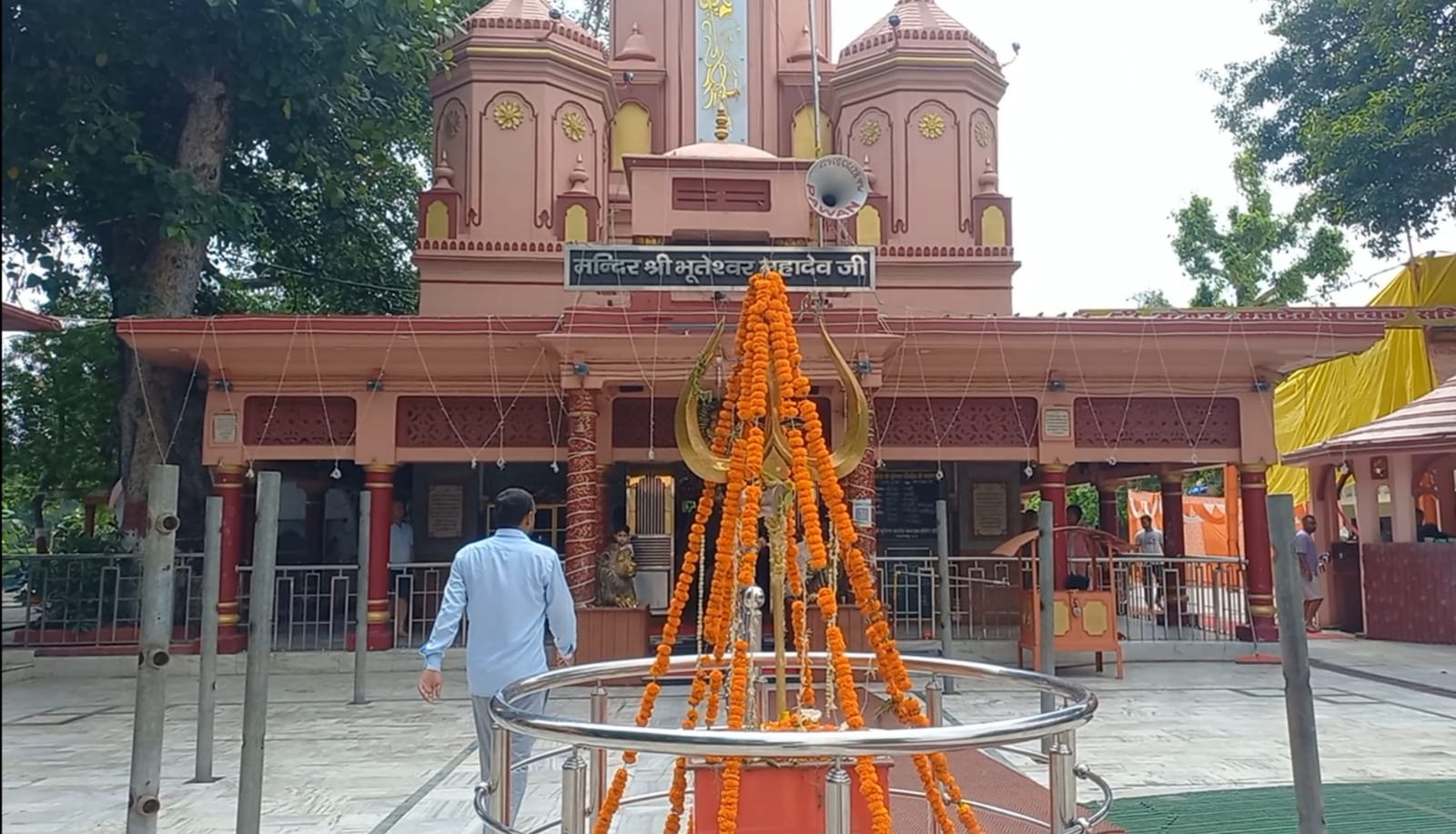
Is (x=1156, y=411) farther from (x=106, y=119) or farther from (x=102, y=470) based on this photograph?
(x=102, y=470)

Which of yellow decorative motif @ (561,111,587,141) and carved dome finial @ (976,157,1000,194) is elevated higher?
yellow decorative motif @ (561,111,587,141)

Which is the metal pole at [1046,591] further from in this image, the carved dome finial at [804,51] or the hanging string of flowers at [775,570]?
the carved dome finial at [804,51]

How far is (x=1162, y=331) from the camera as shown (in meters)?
11.5

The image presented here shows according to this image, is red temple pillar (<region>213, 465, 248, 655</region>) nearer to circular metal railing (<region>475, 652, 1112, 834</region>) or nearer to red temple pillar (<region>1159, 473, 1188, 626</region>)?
circular metal railing (<region>475, 652, 1112, 834</region>)

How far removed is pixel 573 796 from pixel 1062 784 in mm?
1399

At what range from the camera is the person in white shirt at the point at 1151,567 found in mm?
12344

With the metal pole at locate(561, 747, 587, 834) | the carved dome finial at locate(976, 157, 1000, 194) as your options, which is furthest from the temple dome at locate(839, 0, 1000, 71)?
the metal pole at locate(561, 747, 587, 834)

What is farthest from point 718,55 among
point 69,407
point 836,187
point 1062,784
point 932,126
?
point 1062,784

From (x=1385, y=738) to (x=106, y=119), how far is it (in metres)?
14.0

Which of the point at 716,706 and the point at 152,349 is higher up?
the point at 152,349

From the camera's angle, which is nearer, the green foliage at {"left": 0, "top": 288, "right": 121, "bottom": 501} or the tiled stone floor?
the tiled stone floor

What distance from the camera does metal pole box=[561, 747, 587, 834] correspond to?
9.72 ft

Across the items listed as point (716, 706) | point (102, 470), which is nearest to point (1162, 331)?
point (716, 706)

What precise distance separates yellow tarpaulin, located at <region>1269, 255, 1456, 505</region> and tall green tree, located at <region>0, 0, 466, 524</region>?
16502 millimetres
